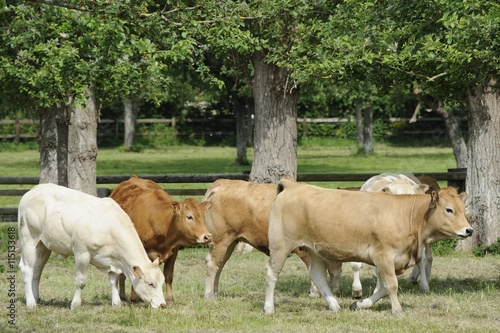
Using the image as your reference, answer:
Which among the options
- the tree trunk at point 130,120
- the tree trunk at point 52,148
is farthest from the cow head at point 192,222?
the tree trunk at point 130,120

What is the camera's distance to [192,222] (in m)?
11.9

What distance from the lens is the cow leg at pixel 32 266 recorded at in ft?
38.3

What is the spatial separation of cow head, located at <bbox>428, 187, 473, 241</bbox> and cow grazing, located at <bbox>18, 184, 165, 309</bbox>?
3.24 meters

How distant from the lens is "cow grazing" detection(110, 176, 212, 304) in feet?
38.9

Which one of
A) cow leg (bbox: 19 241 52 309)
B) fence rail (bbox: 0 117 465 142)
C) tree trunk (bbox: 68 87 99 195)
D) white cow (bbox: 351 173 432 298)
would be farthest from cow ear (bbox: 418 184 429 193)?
fence rail (bbox: 0 117 465 142)

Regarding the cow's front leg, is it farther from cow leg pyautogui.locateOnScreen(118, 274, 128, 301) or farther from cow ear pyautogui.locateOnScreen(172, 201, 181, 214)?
cow ear pyautogui.locateOnScreen(172, 201, 181, 214)

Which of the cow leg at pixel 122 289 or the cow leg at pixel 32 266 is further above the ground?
the cow leg at pixel 32 266

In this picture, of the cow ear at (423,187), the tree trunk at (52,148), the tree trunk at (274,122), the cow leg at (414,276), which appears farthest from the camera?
the tree trunk at (52,148)

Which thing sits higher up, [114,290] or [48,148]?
[48,148]

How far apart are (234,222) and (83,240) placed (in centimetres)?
214

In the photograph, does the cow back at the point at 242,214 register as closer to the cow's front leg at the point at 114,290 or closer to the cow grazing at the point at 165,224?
the cow grazing at the point at 165,224

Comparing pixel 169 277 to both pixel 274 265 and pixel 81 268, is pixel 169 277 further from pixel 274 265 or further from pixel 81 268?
pixel 274 265

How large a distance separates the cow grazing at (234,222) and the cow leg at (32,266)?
6.94 feet

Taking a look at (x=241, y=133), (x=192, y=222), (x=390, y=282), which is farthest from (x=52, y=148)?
(x=241, y=133)
